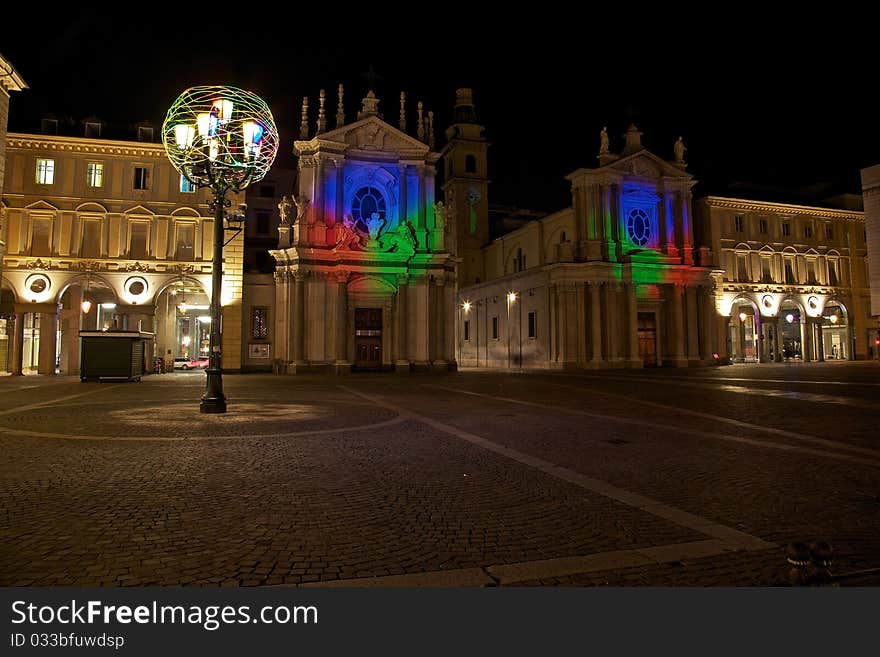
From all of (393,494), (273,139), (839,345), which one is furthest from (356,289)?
(839,345)

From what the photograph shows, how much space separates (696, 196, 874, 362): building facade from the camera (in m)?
55.0

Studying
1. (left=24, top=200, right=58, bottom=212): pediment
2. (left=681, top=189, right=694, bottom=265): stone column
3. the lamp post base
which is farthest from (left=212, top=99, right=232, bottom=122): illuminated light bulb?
(left=681, top=189, right=694, bottom=265): stone column

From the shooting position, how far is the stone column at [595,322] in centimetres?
4629

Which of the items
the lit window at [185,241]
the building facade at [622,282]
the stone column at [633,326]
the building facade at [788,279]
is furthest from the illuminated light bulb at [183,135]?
the building facade at [788,279]

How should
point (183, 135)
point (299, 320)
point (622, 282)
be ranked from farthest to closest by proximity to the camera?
point (622, 282), point (299, 320), point (183, 135)

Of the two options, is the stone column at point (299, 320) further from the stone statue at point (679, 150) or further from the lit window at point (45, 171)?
the stone statue at point (679, 150)

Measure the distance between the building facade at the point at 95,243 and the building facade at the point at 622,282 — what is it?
19696mm

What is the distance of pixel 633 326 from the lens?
1855 inches

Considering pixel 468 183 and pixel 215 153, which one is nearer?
pixel 215 153

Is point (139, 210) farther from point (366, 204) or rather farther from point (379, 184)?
point (379, 184)

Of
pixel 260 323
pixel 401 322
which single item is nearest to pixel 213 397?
pixel 401 322

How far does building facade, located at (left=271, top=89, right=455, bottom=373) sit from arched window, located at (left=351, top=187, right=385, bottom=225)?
76 millimetres

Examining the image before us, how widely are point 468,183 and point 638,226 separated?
22.3 meters

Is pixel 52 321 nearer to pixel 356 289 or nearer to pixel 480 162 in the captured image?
pixel 356 289
